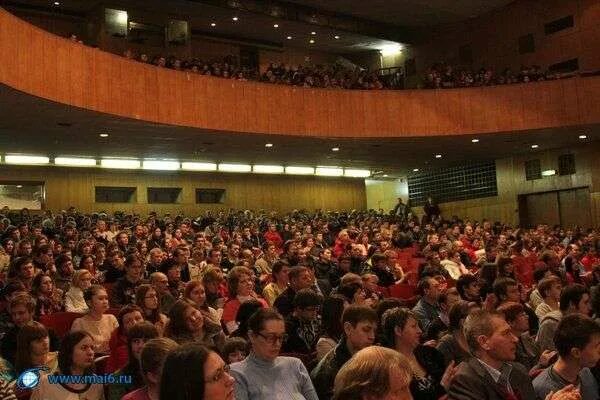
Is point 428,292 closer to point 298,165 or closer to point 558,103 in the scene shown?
point 558,103

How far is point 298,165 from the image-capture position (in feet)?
55.6

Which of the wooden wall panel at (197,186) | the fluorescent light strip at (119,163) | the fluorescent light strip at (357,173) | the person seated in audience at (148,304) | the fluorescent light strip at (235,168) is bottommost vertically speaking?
the person seated in audience at (148,304)

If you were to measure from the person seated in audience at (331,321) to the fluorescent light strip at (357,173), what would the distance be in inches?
576

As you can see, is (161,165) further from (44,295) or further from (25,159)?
(44,295)

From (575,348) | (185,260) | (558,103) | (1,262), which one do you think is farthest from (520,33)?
(575,348)

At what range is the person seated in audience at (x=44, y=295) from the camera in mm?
5211

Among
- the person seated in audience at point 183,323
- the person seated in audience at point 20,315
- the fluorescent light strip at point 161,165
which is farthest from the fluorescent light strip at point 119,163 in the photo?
the person seated in audience at point 183,323

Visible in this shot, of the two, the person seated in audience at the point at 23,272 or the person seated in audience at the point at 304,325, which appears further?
the person seated in audience at the point at 23,272

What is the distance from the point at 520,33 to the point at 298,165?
639cm

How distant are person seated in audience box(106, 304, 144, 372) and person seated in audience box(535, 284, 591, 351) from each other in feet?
8.11

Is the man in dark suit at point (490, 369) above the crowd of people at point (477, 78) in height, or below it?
below

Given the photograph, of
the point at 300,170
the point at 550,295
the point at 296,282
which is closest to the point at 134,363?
the point at 296,282

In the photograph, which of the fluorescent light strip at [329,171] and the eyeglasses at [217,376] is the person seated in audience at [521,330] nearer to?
the eyeglasses at [217,376]

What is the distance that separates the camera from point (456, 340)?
3793 mm
